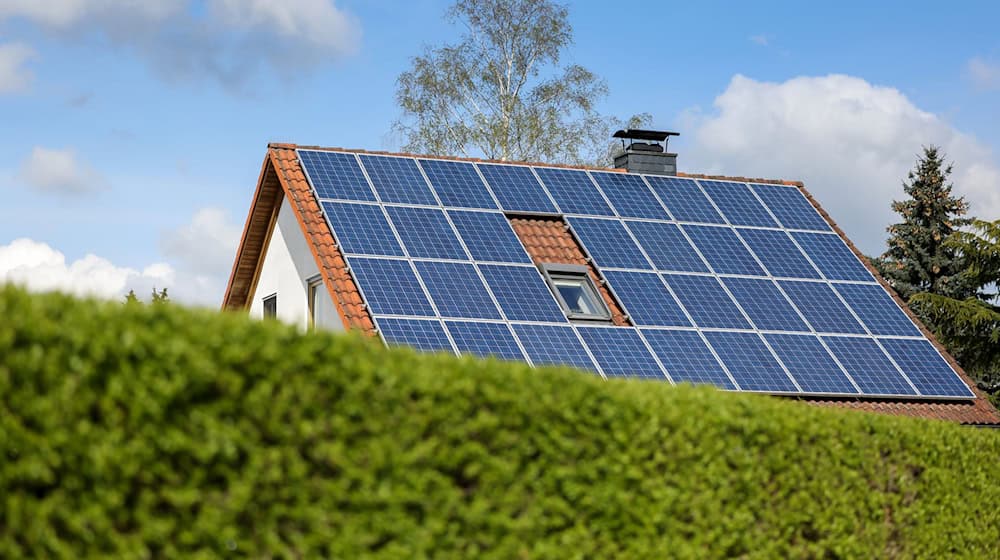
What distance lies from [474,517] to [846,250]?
56.8 feet

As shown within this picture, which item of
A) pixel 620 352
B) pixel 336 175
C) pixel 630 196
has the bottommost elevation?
pixel 620 352

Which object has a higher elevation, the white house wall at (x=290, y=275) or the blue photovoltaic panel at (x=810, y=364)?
the white house wall at (x=290, y=275)

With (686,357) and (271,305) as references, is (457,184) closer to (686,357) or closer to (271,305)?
(271,305)

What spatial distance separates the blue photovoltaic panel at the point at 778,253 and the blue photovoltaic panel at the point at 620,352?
4471 mm

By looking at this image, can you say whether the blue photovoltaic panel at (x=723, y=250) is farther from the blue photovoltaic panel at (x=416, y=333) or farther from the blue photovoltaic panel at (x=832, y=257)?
the blue photovoltaic panel at (x=416, y=333)

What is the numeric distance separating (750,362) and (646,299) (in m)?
1.98

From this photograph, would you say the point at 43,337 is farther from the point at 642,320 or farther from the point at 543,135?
the point at 543,135

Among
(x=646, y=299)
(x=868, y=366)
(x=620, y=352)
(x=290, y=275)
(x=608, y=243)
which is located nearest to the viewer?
(x=620, y=352)

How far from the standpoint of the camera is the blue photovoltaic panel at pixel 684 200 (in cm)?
2184

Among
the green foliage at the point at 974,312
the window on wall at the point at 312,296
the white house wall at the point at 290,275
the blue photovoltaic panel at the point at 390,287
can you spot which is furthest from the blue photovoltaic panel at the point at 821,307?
the green foliage at the point at 974,312

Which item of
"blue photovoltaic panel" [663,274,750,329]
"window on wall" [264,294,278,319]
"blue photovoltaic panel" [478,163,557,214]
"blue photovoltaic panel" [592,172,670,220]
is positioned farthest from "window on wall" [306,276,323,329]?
"blue photovoltaic panel" [663,274,750,329]

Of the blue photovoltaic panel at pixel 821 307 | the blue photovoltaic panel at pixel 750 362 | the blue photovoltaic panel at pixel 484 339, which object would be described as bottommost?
the blue photovoltaic panel at pixel 750 362

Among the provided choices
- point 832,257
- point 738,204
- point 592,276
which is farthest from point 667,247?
point 832,257

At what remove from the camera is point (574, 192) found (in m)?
21.5
